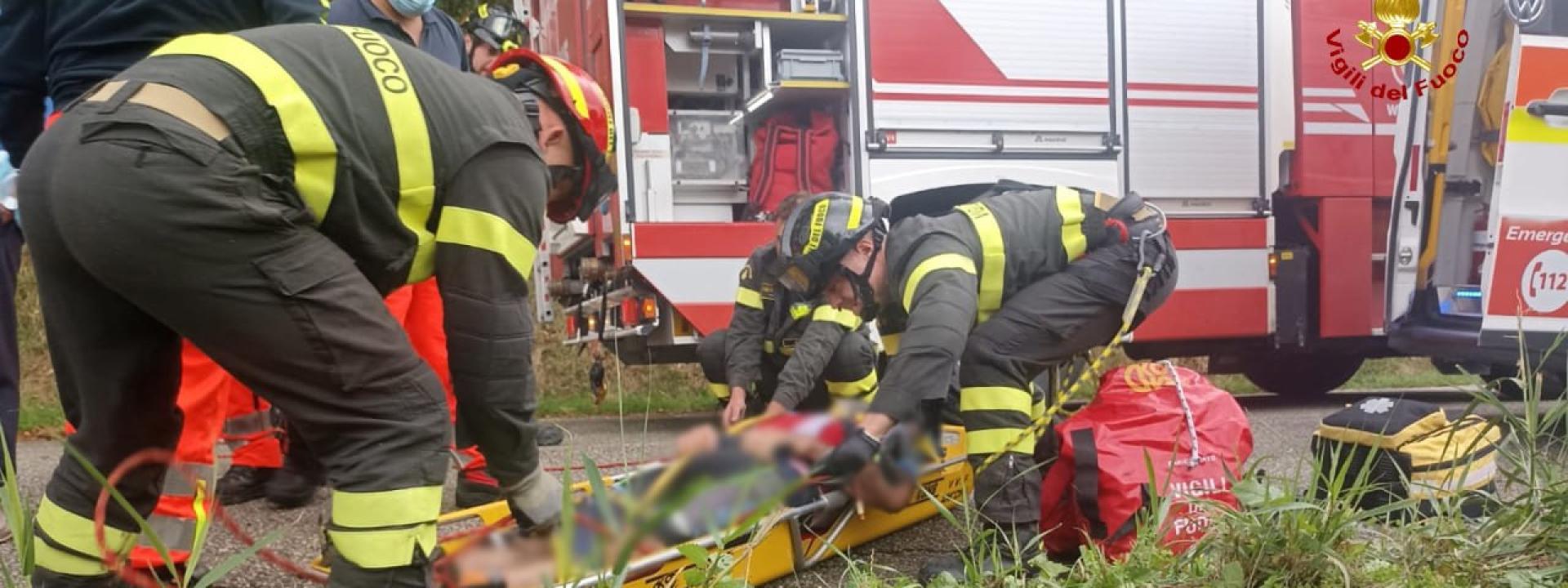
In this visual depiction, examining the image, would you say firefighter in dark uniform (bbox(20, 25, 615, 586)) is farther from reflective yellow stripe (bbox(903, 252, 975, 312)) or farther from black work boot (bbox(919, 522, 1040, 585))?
reflective yellow stripe (bbox(903, 252, 975, 312))

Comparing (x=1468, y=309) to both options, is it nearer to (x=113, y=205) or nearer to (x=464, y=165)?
(x=464, y=165)

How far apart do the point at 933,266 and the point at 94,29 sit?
193 centimetres

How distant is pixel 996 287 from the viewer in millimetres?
3121

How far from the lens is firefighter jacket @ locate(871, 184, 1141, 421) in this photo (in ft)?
8.68

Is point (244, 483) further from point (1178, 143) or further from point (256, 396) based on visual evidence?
point (1178, 143)

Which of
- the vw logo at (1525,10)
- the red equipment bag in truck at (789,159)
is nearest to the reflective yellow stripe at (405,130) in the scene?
the red equipment bag in truck at (789,159)

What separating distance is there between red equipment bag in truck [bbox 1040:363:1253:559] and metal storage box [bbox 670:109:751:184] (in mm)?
3179

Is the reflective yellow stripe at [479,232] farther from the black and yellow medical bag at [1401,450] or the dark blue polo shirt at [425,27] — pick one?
the black and yellow medical bag at [1401,450]

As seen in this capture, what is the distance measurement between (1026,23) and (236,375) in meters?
5.27

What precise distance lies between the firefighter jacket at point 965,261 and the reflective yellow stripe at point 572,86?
97cm

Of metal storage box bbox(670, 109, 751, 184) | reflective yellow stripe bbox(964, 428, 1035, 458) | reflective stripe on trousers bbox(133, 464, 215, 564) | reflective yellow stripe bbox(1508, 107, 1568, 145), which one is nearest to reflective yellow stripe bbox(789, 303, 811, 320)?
reflective yellow stripe bbox(964, 428, 1035, 458)

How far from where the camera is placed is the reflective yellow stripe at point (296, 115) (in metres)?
1.43

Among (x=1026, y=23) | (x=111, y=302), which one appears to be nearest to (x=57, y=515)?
(x=111, y=302)

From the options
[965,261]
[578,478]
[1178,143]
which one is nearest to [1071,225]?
[965,261]
